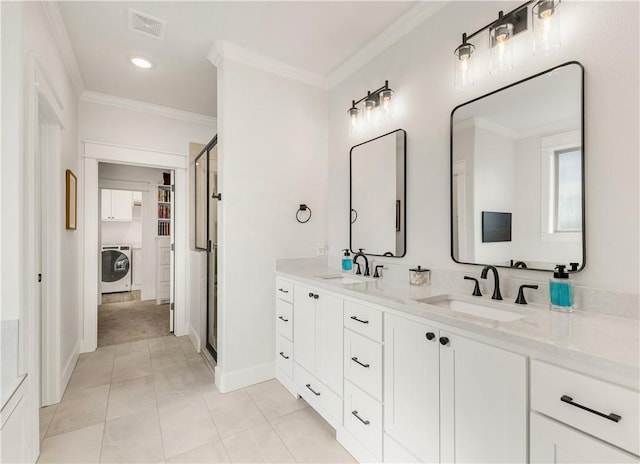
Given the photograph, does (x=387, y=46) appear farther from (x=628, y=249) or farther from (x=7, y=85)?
(x=7, y=85)

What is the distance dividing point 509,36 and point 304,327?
2.09 meters

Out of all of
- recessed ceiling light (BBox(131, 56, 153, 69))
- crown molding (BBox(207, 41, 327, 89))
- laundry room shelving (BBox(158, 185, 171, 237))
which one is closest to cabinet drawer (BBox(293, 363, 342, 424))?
crown molding (BBox(207, 41, 327, 89))

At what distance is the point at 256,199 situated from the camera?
257 cm

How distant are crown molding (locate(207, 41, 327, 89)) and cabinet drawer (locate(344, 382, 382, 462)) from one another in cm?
247

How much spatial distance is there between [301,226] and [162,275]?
146 inches

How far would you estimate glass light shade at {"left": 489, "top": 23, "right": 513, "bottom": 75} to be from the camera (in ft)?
5.08

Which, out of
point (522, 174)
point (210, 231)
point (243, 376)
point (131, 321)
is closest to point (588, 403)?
point (522, 174)

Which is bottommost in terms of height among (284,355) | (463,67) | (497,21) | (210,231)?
(284,355)

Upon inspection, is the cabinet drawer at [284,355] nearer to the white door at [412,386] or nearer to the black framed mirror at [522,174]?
the white door at [412,386]

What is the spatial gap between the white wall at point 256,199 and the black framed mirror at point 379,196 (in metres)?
0.45

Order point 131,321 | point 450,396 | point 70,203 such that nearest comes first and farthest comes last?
point 450,396 < point 70,203 < point 131,321

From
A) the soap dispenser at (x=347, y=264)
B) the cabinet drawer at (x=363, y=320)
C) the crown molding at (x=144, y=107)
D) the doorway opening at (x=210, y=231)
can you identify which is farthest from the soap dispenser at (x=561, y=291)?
the crown molding at (x=144, y=107)

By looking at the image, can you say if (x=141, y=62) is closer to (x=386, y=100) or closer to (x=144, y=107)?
(x=144, y=107)

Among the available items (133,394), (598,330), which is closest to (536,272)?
(598,330)
